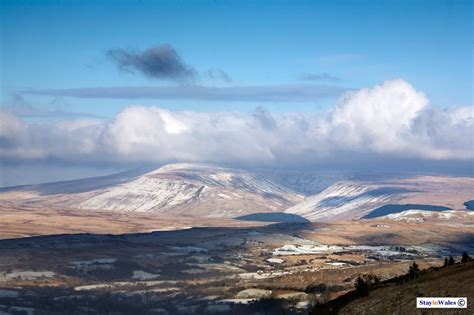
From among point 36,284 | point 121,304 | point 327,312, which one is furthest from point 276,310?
point 36,284

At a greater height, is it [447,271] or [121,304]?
[447,271]

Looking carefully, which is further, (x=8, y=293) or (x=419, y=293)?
(x=8, y=293)

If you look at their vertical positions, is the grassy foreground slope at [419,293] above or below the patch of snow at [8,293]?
above

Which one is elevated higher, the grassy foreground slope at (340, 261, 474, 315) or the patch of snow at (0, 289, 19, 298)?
the grassy foreground slope at (340, 261, 474, 315)

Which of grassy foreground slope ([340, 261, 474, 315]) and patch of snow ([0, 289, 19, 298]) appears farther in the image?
patch of snow ([0, 289, 19, 298])

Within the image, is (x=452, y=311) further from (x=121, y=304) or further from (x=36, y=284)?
(x=36, y=284)

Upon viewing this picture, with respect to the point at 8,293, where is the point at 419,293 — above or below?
above

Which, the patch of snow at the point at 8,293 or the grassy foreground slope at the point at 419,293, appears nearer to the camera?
the grassy foreground slope at the point at 419,293

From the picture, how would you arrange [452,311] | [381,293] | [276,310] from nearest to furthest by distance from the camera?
[452,311] → [381,293] → [276,310]
